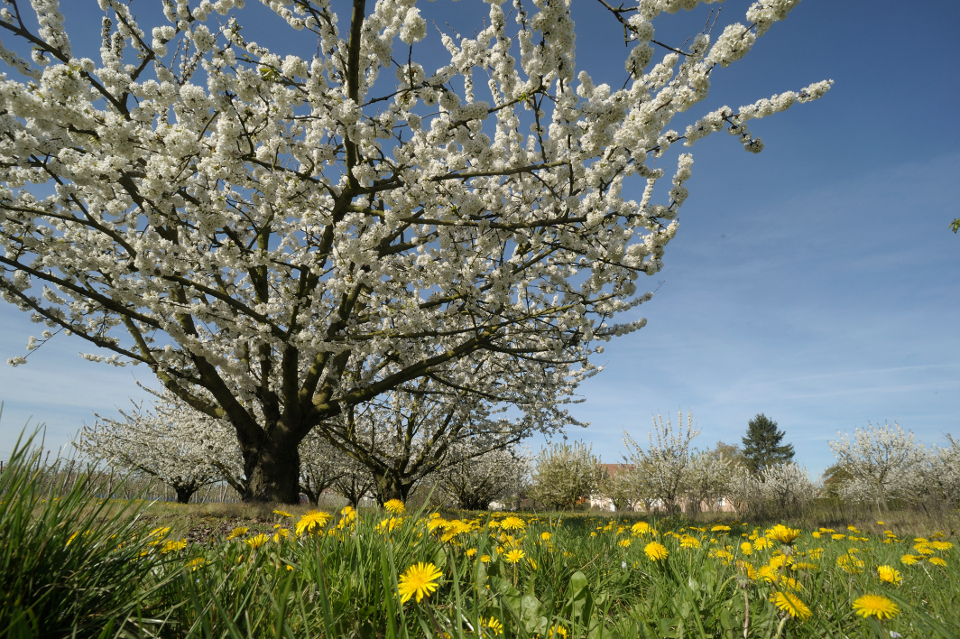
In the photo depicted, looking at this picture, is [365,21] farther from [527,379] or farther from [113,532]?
[527,379]

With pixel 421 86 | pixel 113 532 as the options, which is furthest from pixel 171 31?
pixel 113 532

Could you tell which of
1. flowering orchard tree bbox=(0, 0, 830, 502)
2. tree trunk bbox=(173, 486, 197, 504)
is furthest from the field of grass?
tree trunk bbox=(173, 486, 197, 504)

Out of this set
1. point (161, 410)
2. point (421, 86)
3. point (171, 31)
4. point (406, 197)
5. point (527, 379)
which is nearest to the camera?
point (421, 86)

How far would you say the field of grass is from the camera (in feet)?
3.99

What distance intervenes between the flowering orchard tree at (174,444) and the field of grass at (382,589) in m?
18.0

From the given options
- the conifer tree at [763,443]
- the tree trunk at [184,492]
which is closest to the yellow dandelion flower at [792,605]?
the tree trunk at [184,492]

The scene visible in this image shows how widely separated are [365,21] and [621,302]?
5.40m

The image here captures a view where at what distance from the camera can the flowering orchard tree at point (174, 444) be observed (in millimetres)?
18438

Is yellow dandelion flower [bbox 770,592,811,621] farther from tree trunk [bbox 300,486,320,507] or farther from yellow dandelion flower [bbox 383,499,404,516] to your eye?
tree trunk [bbox 300,486,320,507]

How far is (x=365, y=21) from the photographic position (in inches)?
178

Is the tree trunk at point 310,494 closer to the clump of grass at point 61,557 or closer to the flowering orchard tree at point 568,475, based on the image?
the flowering orchard tree at point 568,475

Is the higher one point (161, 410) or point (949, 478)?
point (161, 410)

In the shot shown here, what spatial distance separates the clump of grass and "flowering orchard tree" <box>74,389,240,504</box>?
18.0 m

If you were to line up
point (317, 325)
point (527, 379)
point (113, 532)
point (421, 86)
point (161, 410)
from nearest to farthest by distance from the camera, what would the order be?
1. point (113, 532)
2. point (421, 86)
3. point (317, 325)
4. point (527, 379)
5. point (161, 410)
